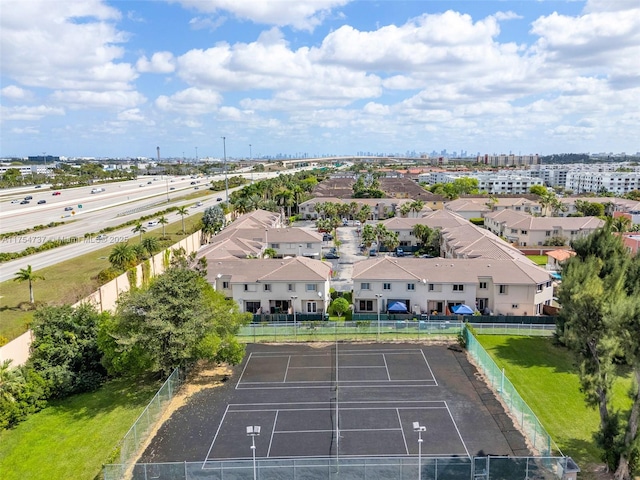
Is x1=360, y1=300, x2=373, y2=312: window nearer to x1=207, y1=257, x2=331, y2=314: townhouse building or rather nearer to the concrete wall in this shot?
x1=207, y1=257, x2=331, y2=314: townhouse building

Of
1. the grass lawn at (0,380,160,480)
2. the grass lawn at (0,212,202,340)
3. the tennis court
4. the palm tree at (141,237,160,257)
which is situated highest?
the palm tree at (141,237,160,257)

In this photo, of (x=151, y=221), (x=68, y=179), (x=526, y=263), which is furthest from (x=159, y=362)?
(x=68, y=179)

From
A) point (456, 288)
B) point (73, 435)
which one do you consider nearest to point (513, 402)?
point (456, 288)

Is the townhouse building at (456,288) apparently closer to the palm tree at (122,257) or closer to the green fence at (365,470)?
the palm tree at (122,257)

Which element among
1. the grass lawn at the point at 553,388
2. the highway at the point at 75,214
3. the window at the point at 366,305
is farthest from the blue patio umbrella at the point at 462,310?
the highway at the point at 75,214

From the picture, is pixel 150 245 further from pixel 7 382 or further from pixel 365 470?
pixel 365 470

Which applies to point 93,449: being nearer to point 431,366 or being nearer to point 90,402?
point 90,402

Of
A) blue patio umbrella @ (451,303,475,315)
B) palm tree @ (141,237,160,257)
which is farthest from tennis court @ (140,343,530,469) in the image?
palm tree @ (141,237,160,257)
